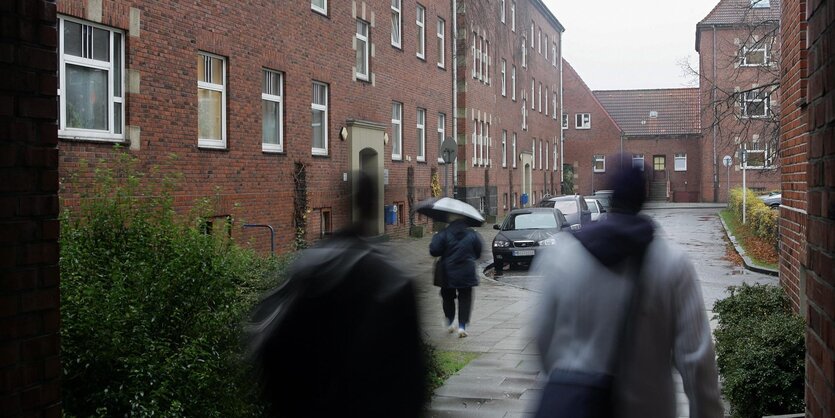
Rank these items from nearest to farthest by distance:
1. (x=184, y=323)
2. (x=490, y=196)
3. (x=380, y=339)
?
1. (x=380, y=339)
2. (x=184, y=323)
3. (x=490, y=196)

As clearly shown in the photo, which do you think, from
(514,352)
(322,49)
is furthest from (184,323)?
(322,49)

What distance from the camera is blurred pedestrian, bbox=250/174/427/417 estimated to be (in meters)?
3.29

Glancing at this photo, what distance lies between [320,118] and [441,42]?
1209cm

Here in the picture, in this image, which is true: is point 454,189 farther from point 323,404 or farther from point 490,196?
point 323,404

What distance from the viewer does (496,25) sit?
4106 cm

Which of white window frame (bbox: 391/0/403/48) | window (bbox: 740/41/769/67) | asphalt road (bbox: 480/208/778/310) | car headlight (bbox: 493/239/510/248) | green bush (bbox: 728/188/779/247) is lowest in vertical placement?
asphalt road (bbox: 480/208/778/310)

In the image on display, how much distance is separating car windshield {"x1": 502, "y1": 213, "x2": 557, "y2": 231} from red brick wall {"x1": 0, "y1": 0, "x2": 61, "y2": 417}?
19.9 meters

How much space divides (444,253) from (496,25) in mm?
31441

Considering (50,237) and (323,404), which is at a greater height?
(50,237)

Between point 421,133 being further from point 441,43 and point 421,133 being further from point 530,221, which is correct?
point 530,221

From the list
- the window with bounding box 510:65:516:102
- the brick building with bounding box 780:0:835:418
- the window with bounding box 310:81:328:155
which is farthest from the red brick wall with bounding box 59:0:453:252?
the window with bounding box 510:65:516:102

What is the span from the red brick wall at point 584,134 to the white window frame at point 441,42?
40.0 metres

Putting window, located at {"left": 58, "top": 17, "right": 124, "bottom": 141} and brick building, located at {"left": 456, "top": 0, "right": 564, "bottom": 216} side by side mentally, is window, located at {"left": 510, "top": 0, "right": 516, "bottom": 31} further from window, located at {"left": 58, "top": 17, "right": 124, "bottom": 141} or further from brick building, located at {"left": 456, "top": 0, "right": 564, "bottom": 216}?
window, located at {"left": 58, "top": 17, "right": 124, "bottom": 141}

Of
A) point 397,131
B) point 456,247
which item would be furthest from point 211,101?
point 397,131
